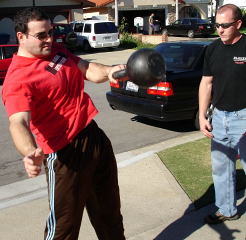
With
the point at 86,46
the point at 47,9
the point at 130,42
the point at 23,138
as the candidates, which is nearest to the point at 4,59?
the point at 86,46

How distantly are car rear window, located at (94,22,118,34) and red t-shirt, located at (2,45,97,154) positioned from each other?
20.7 m

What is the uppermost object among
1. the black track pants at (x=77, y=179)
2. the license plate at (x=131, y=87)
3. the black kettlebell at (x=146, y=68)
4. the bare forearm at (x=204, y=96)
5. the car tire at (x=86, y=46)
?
the black kettlebell at (x=146, y=68)

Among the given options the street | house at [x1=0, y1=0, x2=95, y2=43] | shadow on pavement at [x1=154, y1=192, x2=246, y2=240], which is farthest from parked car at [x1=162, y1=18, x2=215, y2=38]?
shadow on pavement at [x1=154, y1=192, x2=246, y2=240]

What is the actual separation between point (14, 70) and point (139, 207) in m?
2.14

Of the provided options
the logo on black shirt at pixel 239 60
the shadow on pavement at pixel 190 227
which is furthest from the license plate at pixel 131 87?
the logo on black shirt at pixel 239 60

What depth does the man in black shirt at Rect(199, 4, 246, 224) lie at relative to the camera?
329 cm

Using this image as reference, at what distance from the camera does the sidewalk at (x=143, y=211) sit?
11.9ft

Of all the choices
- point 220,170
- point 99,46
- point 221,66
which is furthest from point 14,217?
point 99,46

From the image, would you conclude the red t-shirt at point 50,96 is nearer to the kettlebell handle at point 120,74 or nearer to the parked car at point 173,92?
the kettlebell handle at point 120,74

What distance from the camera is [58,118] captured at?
2590 millimetres

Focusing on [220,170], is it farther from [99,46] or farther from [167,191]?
[99,46]

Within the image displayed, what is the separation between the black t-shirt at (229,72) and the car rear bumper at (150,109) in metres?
3.24

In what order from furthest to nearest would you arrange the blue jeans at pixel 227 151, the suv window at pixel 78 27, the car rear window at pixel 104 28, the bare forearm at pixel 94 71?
the suv window at pixel 78 27 < the car rear window at pixel 104 28 < the blue jeans at pixel 227 151 < the bare forearm at pixel 94 71

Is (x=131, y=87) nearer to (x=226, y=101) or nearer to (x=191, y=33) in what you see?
(x=226, y=101)
